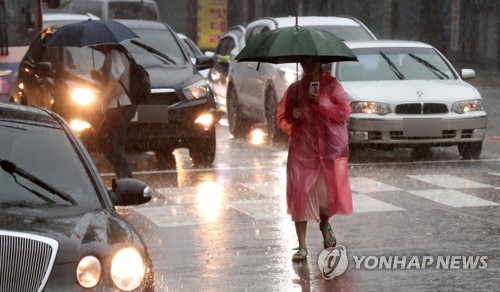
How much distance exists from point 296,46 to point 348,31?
11.2 metres

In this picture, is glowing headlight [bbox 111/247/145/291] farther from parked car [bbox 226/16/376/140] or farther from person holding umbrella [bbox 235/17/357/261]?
parked car [bbox 226/16/376/140]

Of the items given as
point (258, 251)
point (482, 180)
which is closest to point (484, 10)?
point (482, 180)

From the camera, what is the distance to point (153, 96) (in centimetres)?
1571

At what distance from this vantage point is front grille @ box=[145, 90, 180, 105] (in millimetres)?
15703

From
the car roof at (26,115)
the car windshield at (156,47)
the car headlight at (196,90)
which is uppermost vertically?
the car roof at (26,115)

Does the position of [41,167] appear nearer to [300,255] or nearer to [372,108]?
[300,255]

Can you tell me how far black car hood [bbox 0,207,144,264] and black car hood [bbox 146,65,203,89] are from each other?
371 inches

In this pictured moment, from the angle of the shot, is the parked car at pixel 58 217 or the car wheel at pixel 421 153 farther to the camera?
the car wheel at pixel 421 153

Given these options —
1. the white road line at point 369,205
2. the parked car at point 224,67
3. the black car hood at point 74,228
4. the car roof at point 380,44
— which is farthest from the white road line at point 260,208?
the parked car at point 224,67

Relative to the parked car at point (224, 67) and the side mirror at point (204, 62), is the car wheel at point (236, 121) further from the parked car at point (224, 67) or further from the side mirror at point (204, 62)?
the side mirror at point (204, 62)

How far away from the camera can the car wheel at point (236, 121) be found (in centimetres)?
2078

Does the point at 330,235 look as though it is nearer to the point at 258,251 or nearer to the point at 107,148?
the point at 258,251

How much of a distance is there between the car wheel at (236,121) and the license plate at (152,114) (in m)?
5.09
